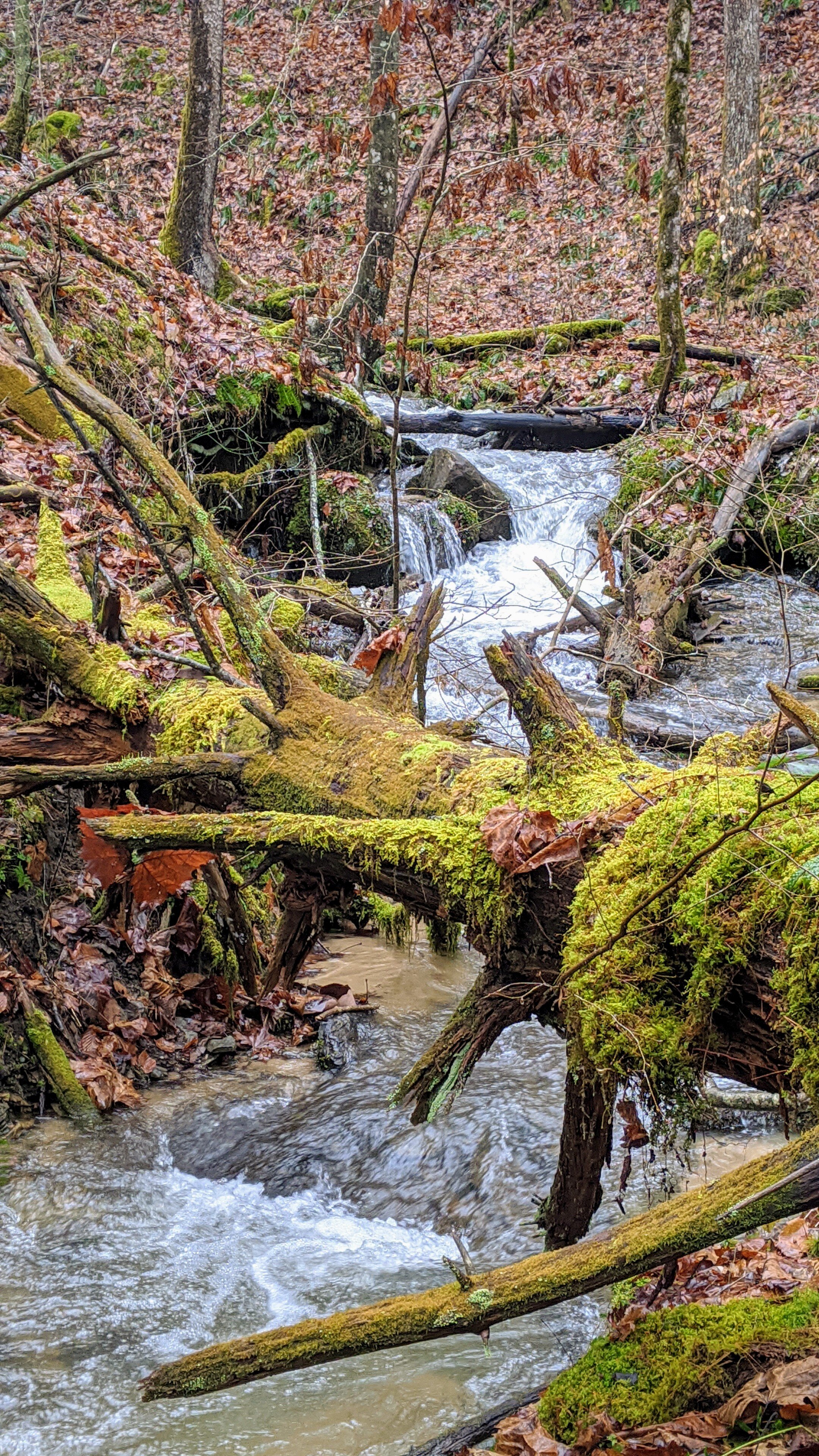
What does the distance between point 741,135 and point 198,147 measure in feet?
32.2

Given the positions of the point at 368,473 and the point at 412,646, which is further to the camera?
the point at 368,473

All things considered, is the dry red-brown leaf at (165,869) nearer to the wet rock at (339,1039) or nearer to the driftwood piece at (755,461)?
the wet rock at (339,1039)

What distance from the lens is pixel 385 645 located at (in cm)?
397

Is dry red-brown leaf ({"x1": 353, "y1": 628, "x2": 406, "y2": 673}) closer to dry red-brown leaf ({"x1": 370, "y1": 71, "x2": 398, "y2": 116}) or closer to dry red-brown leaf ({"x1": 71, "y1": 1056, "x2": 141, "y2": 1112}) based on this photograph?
dry red-brown leaf ({"x1": 71, "y1": 1056, "x2": 141, "y2": 1112})

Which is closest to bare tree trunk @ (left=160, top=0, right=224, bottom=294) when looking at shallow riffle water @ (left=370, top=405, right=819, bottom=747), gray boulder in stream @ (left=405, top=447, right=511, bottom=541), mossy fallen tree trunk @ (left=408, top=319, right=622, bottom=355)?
shallow riffle water @ (left=370, top=405, right=819, bottom=747)

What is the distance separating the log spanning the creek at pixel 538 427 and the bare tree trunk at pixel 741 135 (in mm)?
5703

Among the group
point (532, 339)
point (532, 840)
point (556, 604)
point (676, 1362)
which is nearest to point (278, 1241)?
point (676, 1362)

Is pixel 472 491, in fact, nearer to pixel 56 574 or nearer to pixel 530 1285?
pixel 56 574

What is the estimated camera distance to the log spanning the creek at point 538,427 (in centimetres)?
1407

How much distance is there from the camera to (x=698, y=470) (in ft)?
36.5

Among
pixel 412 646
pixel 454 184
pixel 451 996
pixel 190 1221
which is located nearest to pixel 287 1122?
pixel 190 1221

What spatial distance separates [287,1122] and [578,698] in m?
5.22

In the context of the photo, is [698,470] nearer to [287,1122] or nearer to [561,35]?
[287,1122]

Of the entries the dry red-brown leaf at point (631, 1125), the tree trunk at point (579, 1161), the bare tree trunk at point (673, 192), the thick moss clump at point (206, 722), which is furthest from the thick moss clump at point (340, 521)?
the dry red-brown leaf at point (631, 1125)
